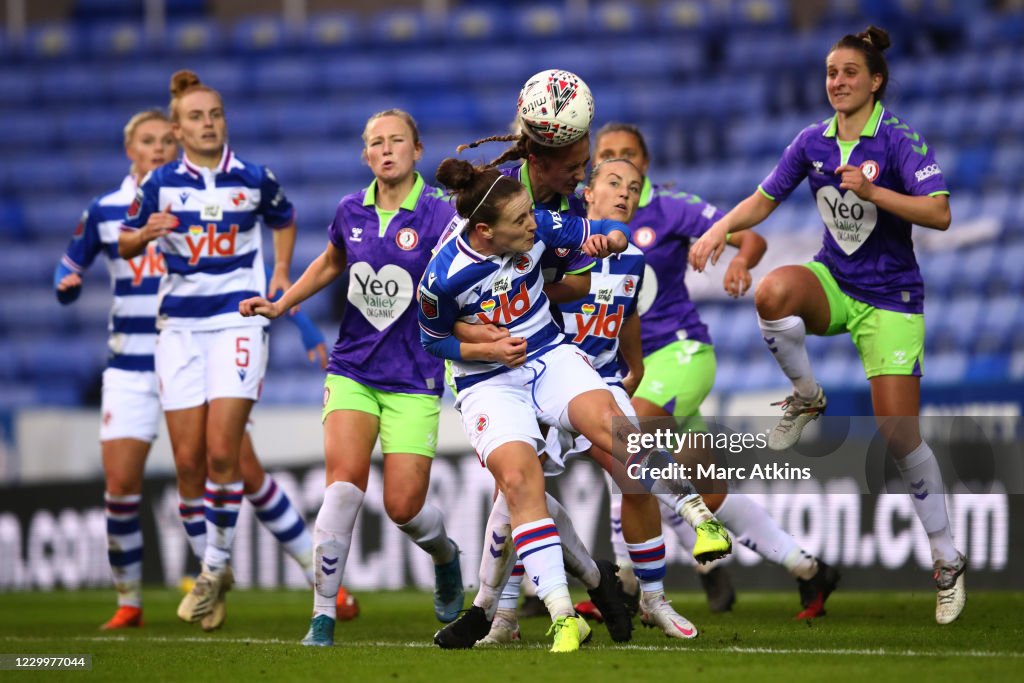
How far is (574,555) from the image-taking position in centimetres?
584

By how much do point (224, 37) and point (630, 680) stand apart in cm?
1686

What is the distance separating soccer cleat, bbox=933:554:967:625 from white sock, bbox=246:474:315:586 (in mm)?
3455

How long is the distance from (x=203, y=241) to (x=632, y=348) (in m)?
2.30

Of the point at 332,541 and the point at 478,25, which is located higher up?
the point at 478,25

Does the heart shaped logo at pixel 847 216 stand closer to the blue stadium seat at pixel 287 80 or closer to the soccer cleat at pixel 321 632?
the soccer cleat at pixel 321 632

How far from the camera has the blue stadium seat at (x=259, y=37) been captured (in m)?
19.6

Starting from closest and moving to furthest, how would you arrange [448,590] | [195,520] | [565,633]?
[565,633], [448,590], [195,520]

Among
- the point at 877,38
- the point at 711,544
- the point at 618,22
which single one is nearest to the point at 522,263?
the point at 711,544

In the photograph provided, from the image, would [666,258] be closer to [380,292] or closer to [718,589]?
[380,292]

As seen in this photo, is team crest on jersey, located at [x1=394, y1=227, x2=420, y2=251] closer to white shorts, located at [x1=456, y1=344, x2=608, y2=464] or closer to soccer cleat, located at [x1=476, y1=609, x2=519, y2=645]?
white shorts, located at [x1=456, y1=344, x2=608, y2=464]

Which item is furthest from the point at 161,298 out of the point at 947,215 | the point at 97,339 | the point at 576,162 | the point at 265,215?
the point at 97,339

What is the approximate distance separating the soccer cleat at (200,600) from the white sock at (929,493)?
3.36 meters

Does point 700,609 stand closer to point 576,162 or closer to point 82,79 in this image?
point 576,162

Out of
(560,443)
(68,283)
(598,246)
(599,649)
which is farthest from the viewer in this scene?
(68,283)
